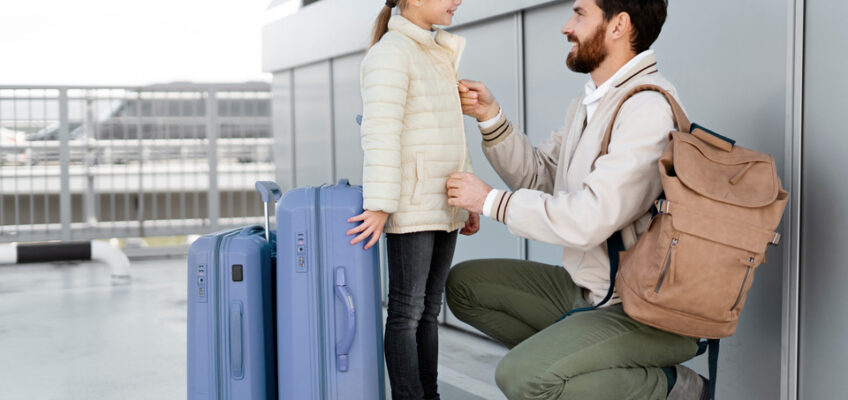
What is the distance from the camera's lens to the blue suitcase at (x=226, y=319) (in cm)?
255

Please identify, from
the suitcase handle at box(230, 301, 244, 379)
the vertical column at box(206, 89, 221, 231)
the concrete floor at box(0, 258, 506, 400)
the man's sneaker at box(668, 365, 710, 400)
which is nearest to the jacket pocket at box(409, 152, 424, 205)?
the suitcase handle at box(230, 301, 244, 379)

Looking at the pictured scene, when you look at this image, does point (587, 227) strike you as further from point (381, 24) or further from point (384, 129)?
point (381, 24)

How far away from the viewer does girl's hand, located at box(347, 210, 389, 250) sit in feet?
8.14

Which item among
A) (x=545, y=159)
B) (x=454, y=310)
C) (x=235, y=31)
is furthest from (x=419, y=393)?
(x=235, y=31)

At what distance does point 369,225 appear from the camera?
250cm

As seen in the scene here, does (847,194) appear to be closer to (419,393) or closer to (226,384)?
(419,393)

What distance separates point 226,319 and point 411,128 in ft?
2.76

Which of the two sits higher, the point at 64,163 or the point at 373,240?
the point at 64,163

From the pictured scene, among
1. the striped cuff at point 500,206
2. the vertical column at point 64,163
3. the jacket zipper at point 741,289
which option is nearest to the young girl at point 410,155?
the striped cuff at point 500,206

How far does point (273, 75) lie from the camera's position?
718 centimetres

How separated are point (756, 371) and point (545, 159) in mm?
1001

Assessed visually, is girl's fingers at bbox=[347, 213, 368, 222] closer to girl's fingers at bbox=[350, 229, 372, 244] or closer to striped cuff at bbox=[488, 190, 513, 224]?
girl's fingers at bbox=[350, 229, 372, 244]

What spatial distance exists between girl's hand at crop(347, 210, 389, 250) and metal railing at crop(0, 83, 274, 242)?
622cm

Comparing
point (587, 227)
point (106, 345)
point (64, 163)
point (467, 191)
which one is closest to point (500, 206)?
point (467, 191)
